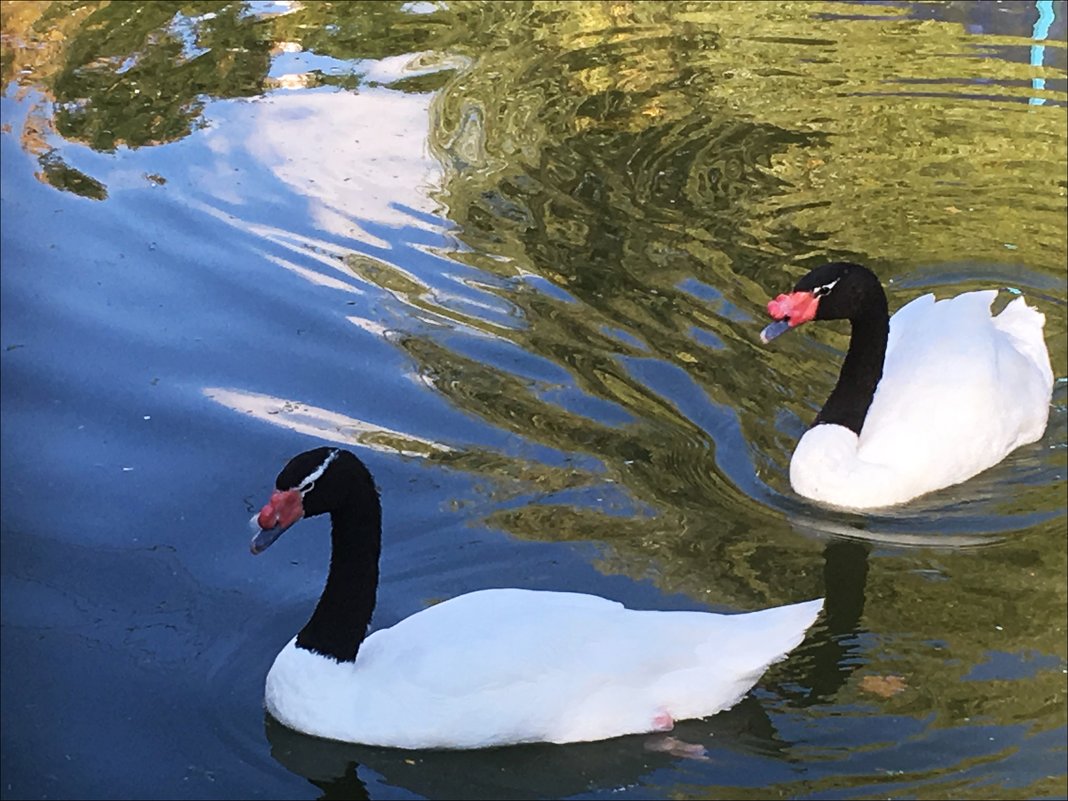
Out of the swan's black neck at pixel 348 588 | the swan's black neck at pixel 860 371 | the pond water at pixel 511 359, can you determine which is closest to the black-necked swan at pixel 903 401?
the swan's black neck at pixel 860 371

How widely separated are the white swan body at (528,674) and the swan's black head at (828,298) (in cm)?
189

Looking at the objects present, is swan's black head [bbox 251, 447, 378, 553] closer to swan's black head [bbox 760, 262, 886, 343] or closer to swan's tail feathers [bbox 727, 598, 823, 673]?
swan's tail feathers [bbox 727, 598, 823, 673]

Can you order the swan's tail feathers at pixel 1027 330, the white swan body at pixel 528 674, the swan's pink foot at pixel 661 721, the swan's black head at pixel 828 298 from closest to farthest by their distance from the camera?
the white swan body at pixel 528 674 < the swan's pink foot at pixel 661 721 < the swan's black head at pixel 828 298 < the swan's tail feathers at pixel 1027 330

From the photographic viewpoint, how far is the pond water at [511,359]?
230 inches

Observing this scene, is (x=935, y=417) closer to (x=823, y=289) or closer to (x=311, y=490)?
(x=823, y=289)

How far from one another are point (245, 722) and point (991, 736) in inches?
104

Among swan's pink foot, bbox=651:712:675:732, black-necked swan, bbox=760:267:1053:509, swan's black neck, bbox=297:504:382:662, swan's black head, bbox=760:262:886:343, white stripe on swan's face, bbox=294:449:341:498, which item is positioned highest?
white stripe on swan's face, bbox=294:449:341:498

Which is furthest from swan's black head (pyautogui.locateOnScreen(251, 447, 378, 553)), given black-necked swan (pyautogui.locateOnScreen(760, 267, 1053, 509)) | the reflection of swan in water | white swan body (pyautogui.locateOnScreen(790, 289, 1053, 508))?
white swan body (pyautogui.locateOnScreen(790, 289, 1053, 508))

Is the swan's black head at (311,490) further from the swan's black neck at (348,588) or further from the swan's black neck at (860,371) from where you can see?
the swan's black neck at (860,371)

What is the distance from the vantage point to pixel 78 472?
295 inches

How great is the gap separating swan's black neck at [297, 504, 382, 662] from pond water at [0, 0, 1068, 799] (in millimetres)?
348

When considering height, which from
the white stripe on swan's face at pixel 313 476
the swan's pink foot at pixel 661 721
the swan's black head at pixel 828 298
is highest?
the white stripe on swan's face at pixel 313 476

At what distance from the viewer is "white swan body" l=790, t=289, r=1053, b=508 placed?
7.31m

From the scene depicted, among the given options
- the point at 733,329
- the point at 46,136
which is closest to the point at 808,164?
the point at 733,329
